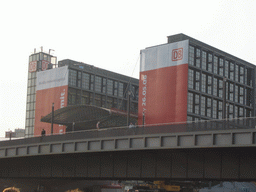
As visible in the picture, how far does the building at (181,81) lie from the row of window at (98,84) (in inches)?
1044

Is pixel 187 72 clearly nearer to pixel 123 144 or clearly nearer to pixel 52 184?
pixel 52 184

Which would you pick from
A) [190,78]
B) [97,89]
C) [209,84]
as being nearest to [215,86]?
[209,84]

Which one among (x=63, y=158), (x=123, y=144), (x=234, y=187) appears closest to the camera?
(x=123, y=144)

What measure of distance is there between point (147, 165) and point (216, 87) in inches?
2221

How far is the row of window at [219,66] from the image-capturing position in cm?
8394

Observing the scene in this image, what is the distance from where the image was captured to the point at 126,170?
39844 mm

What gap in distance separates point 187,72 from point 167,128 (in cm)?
4594

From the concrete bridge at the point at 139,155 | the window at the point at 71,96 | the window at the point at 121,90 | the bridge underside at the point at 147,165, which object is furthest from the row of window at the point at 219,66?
the concrete bridge at the point at 139,155

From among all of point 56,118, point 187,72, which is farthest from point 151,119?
point 56,118

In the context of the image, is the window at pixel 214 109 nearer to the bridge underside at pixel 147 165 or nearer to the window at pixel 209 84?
the window at pixel 209 84

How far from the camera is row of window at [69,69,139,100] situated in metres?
107

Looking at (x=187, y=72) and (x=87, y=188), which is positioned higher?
(x=187, y=72)

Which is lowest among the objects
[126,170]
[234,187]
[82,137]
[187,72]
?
[234,187]

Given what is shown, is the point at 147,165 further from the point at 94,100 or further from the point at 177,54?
the point at 94,100
